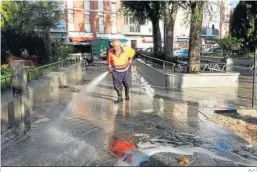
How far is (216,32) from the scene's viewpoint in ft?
227

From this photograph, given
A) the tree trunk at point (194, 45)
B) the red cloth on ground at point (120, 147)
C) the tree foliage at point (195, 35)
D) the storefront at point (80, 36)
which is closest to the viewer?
the red cloth on ground at point (120, 147)

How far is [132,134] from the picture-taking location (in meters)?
6.13

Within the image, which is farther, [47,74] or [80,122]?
[47,74]

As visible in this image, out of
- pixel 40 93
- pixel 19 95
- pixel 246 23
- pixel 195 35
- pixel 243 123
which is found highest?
pixel 246 23

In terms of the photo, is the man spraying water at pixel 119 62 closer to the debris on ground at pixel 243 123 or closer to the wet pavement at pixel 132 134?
the wet pavement at pixel 132 134

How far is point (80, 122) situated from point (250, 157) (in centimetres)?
332

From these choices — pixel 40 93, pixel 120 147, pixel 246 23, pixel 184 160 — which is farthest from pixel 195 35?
pixel 246 23

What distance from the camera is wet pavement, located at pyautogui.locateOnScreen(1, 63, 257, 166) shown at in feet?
15.9

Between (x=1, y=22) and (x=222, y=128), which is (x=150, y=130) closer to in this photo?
(x=222, y=128)

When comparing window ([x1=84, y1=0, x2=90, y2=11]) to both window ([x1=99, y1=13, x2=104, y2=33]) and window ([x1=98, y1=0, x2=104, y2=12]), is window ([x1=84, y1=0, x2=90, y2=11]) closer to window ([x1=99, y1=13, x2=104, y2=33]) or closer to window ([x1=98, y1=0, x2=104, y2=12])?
window ([x1=98, y1=0, x2=104, y2=12])

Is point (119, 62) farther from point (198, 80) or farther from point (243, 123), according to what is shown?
point (198, 80)

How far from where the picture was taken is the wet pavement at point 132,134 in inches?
191

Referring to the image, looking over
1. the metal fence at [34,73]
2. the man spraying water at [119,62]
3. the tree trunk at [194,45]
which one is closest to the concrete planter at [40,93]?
the metal fence at [34,73]

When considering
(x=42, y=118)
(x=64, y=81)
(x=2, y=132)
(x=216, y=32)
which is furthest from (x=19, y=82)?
(x=216, y=32)
